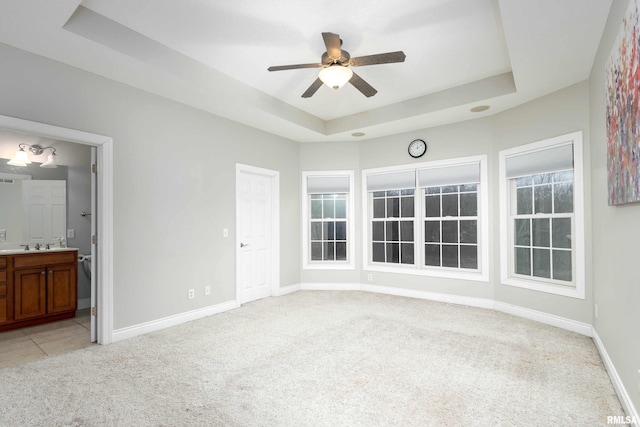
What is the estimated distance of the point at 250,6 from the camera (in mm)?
2525

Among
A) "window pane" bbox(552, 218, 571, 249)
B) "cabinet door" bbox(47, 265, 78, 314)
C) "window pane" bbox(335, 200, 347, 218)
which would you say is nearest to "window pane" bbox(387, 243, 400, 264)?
"window pane" bbox(335, 200, 347, 218)

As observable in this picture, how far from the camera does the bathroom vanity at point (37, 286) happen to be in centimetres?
365

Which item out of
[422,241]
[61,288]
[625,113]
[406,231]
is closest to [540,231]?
[422,241]

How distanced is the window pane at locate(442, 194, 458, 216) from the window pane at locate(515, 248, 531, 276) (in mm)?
1014

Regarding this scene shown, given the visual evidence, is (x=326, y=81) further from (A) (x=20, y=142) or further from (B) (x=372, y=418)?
(A) (x=20, y=142)

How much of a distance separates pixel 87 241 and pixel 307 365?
4.07 meters

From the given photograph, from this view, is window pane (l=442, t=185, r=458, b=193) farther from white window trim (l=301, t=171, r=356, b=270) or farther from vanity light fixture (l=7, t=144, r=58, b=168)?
vanity light fixture (l=7, t=144, r=58, b=168)

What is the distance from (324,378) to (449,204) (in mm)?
3423

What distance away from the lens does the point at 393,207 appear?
548cm

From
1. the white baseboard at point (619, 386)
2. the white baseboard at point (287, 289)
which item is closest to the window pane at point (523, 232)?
the white baseboard at point (619, 386)

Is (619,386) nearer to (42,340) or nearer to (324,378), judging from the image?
(324,378)

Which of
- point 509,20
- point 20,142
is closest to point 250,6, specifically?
point 509,20

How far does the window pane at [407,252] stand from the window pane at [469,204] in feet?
3.22

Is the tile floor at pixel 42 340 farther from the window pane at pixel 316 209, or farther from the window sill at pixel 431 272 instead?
the window sill at pixel 431 272
